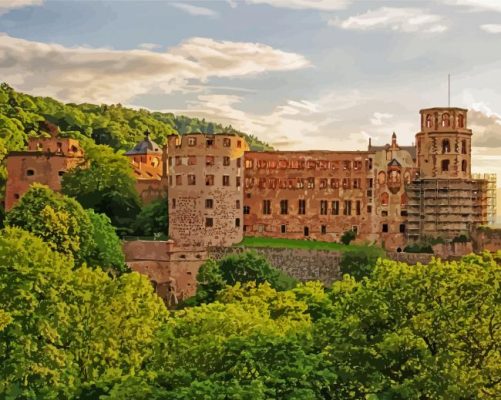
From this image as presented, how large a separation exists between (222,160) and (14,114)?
7168 centimetres

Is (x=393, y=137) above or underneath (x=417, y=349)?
above

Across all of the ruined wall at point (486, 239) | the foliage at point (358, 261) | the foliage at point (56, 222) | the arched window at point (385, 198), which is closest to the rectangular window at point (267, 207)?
the arched window at point (385, 198)

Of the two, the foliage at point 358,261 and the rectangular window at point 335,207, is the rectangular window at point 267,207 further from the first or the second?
the foliage at point 358,261

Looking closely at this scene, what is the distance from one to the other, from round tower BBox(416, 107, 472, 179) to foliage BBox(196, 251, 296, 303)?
2711 cm

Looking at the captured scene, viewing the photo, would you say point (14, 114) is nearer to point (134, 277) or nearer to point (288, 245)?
point (288, 245)

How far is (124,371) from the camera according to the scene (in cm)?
3869

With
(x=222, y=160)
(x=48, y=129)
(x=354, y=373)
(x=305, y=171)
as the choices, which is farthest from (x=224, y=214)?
(x=48, y=129)

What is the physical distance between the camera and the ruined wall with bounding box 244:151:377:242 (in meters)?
93.3

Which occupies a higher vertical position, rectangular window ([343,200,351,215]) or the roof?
the roof

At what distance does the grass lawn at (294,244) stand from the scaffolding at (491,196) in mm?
19925

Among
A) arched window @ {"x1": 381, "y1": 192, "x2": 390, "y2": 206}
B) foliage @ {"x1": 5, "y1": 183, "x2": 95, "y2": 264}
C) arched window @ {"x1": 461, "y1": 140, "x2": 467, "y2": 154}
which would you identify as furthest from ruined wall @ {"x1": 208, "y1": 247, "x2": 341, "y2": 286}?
arched window @ {"x1": 461, "y1": 140, "x2": 467, "y2": 154}

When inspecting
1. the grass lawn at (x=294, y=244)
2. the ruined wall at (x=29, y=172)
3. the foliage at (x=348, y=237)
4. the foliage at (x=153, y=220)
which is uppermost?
the ruined wall at (x=29, y=172)

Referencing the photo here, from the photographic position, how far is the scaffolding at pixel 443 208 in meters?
92.9

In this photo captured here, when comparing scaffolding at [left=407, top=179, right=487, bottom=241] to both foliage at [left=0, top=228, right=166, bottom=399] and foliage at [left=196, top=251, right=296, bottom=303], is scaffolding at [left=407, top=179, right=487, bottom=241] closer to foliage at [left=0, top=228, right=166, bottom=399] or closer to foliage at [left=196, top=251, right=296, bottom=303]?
foliage at [left=196, top=251, right=296, bottom=303]
